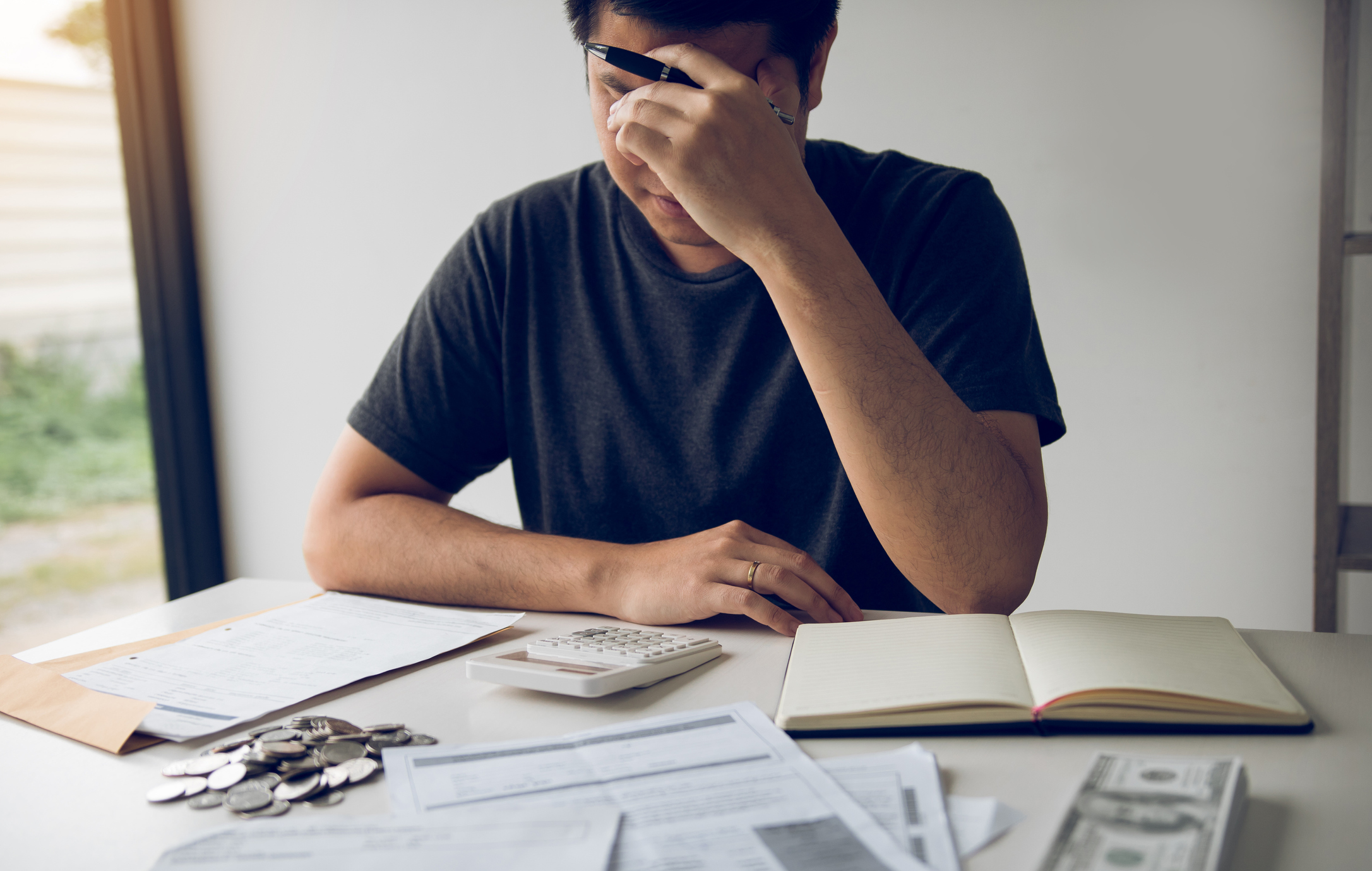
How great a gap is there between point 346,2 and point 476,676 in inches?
81.4

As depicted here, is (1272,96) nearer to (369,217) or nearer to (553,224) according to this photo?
(553,224)

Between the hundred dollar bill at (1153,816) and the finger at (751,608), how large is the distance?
30 cm

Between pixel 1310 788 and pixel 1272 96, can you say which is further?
pixel 1272 96

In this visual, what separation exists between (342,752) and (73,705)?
0.81ft

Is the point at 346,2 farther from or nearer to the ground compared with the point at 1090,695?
farther from the ground

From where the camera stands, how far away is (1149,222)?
1619 millimetres

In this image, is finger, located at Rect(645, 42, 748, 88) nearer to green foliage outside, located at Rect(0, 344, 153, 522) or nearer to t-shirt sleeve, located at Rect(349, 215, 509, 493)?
t-shirt sleeve, located at Rect(349, 215, 509, 493)

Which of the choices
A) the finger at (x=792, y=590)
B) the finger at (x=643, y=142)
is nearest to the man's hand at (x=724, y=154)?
the finger at (x=643, y=142)

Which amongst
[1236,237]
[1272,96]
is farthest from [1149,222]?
[1272,96]

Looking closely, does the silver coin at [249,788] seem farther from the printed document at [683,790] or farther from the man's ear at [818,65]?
the man's ear at [818,65]

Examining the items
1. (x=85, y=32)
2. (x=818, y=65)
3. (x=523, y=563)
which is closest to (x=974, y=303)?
(x=818, y=65)

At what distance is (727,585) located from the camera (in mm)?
776

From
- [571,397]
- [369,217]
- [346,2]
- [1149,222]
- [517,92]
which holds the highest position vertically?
[346,2]

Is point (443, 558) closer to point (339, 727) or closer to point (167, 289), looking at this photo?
point (339, 727)
